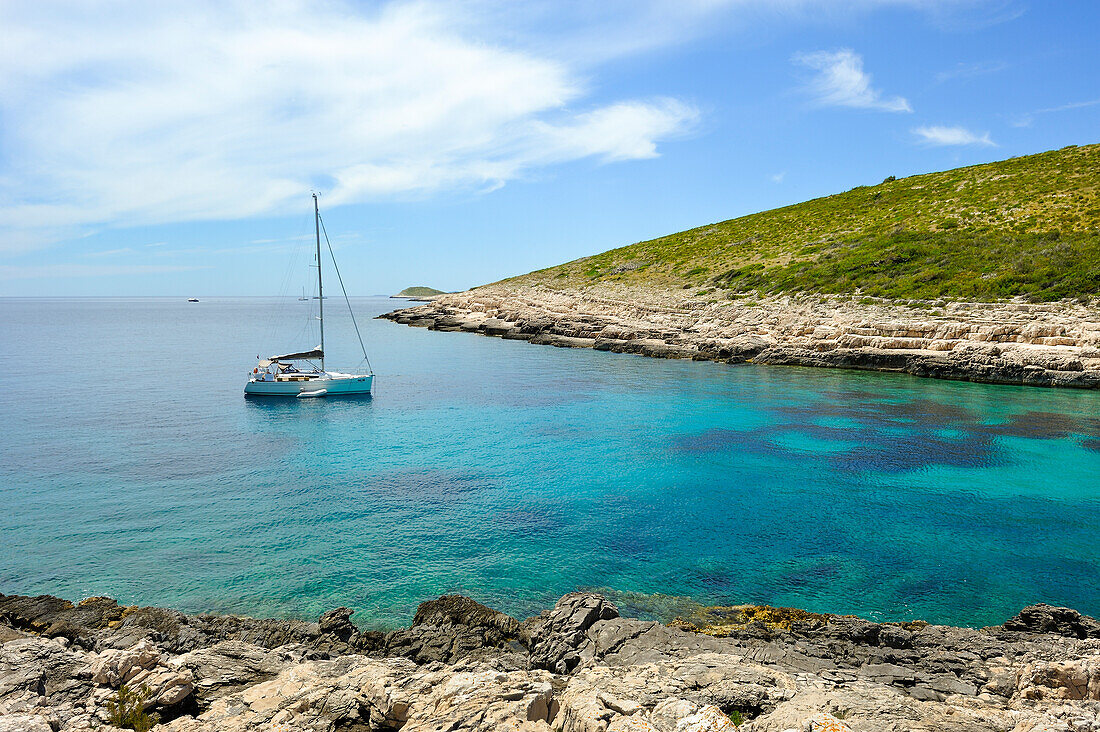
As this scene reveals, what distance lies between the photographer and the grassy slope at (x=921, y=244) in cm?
5000

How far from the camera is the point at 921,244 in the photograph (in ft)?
199

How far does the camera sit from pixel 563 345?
67.1 meters

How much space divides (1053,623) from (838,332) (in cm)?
4236

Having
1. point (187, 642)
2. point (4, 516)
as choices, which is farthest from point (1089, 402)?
point (4, 516)

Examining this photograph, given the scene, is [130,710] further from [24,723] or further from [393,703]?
[393,703]

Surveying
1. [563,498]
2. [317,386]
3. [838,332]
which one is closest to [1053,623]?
[563,498]

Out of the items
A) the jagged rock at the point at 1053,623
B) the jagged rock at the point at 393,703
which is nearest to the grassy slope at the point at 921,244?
the jagged rock at the point at 1053,623

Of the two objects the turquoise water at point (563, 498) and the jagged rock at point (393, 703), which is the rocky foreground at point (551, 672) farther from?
the turquoise water at point (563, 498)

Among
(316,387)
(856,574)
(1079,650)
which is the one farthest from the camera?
(316,387)

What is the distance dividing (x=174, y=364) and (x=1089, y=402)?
6962cm

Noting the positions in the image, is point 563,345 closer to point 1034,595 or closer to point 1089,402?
point 1089,402

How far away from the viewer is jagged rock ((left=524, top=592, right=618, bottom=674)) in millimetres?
10383

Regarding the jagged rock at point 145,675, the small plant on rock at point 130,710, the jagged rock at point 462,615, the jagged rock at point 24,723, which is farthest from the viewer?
the jagged rock at point 462,615

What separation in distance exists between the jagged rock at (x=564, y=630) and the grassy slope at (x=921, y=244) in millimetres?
48986
